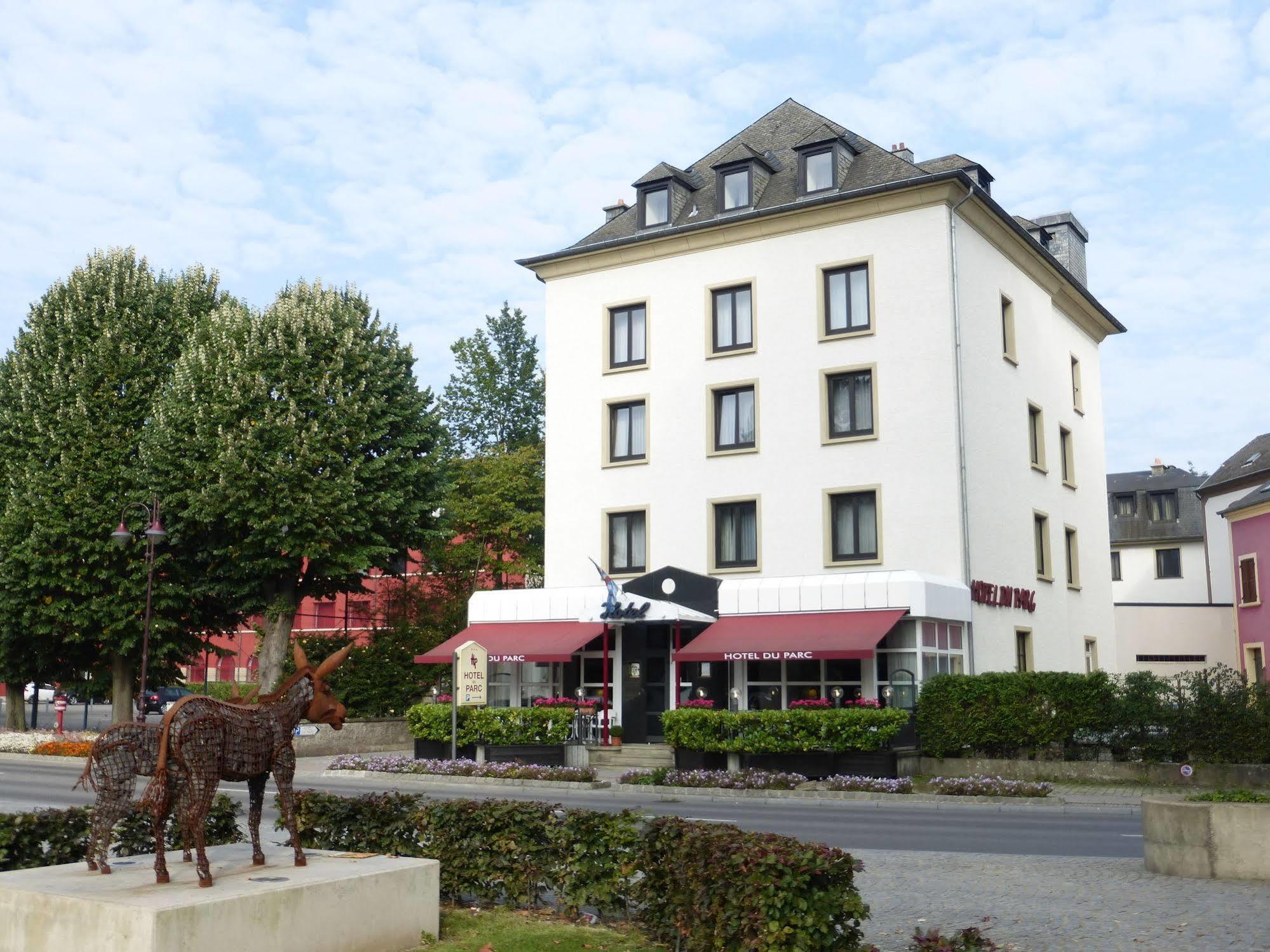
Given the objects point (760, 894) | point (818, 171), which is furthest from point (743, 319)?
point (760, 894)

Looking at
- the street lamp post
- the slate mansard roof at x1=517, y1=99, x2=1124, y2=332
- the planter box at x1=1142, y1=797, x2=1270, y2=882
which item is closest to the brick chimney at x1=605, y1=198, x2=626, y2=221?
the slate mansard roof at x1=517, y1=99, x2=1124, y2=332

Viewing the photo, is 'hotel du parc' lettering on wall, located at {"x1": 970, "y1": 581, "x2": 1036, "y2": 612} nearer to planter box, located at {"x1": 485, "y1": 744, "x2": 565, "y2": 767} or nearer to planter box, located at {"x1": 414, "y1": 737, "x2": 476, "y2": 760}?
planter box, located at {"x1": 485, "y1": 744, "x2": 565, "y2": 767}

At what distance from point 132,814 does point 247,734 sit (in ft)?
7.80

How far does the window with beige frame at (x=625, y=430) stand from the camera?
123 feet

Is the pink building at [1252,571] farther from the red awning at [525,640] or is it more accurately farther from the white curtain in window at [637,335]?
the red awning at [525,640]

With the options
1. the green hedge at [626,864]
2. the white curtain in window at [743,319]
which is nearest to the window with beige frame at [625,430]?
the white curtain in window at [743,319]

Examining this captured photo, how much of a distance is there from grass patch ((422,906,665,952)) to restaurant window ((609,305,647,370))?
2838 centimetres

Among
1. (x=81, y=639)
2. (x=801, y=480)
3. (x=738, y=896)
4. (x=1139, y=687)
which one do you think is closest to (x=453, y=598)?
(x=81, y=639)

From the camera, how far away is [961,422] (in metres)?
32.3

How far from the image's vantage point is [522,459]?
2103 inches

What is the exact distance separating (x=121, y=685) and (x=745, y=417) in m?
20.6

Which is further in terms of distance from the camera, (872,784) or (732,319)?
(732,319)

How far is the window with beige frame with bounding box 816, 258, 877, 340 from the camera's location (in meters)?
34.1

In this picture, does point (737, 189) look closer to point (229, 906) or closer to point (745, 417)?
point (745, 417)
